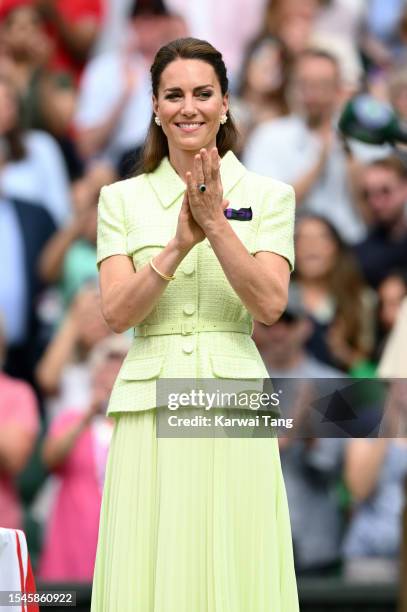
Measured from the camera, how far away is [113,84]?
833 cm

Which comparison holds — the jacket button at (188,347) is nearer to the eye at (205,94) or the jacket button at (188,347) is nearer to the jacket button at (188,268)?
the jacket button at (188,268)

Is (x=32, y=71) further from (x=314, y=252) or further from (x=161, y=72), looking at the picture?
(x=161, y=72)

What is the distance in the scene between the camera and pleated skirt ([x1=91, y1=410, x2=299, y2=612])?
3613 millimetres

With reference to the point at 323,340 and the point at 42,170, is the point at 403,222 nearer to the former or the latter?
the point at 323,340

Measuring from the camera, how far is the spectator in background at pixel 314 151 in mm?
8109

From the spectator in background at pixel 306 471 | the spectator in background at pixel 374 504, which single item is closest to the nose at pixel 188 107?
the spectator in background at pixel 306 471

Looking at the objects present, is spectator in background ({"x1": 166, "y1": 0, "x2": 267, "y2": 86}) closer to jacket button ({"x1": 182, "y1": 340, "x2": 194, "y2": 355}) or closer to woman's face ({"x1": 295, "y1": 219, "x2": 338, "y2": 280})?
woman's face ({"x1": 295, "y1": 219, "x2": 338, "y2": 280})

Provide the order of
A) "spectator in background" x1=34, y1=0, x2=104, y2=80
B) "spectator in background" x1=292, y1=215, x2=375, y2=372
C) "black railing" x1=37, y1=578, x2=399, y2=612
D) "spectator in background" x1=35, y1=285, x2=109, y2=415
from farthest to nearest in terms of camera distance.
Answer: "spectator in background" x1=34, y1=0, x2=104, y2=80 < "spectator in background" x1=292, y1=215, x2=375, y2=372 < "spectator in background" x1=35, y1=285, x2=109, y2=415 < "black railing" x1=37, y1=578, x2=399, y2=612

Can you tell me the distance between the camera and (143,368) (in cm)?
372

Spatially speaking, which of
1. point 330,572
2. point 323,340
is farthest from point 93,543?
point 323,340

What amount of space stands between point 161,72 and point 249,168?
4.26 metres

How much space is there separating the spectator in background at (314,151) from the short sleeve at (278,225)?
418cm

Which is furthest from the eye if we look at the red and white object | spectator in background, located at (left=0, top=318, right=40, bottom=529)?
spectator in background, located at (left=0, top=318, right=40, bottom=529)

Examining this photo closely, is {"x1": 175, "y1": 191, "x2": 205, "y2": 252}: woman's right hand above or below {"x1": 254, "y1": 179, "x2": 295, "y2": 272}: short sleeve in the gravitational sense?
below
